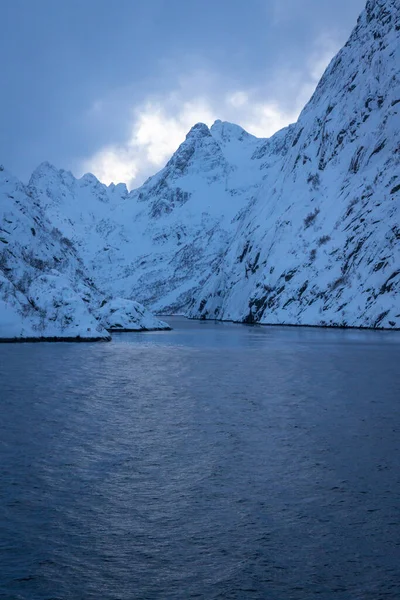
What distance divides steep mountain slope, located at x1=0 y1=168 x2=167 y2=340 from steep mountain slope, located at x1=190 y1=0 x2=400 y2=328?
2227cm

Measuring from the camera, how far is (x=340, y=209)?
7756cm

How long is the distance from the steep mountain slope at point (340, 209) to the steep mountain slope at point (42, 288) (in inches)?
877

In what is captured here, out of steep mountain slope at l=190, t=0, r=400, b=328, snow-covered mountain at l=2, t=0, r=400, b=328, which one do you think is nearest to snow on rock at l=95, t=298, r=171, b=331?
snow-covered mountain at l=2, t=0, r=400, b=328

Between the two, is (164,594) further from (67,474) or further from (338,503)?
(67,474)

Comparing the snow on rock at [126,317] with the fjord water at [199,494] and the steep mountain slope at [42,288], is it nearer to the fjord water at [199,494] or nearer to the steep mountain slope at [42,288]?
the steep mountain slope at [42,288]

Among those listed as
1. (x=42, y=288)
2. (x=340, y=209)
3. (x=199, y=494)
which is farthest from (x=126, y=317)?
(x=199, y=494)

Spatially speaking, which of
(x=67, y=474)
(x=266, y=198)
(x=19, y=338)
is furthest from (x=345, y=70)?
(x=67, y=474)

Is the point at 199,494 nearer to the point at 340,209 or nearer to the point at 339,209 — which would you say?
the point at 340,209

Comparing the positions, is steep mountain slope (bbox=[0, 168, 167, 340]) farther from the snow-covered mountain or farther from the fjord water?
the fjord water

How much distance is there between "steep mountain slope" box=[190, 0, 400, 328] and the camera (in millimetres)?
66375

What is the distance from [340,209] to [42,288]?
4737 centimetres

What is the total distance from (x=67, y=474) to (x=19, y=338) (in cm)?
3488

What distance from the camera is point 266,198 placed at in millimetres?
107500

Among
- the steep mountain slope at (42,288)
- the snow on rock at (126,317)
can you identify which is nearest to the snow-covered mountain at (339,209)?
the steep mountain slope at (42,288)
